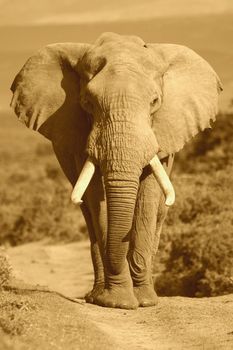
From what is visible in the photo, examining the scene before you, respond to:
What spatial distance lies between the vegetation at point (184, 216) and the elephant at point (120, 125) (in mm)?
1973

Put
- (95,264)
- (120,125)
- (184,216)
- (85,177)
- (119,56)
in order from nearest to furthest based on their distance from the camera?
(120,125), (85,177), (119,56), (95,264), (184,216)

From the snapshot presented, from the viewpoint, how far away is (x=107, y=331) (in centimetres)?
983

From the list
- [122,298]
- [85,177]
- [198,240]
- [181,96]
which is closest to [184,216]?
[198,240]

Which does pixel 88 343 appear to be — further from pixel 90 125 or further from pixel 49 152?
pixel 49 152

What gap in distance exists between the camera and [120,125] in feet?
35.4

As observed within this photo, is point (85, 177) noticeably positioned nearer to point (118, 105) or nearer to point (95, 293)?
point (118, 105)

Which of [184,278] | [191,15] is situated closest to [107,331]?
[184,278]

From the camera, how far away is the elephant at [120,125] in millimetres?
10844

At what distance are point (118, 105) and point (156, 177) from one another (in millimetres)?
755

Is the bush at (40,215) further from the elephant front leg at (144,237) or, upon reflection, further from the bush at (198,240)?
the elephant front leg at (144,237)

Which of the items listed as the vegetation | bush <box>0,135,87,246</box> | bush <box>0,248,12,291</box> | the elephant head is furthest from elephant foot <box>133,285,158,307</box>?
bush <box>0,135,87,246</box>

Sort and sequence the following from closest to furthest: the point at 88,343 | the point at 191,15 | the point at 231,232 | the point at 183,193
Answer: the point at 88,343 → the point at 231,232 → the point at 183,193 → the point at 191,15

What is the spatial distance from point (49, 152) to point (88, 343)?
1500 inches

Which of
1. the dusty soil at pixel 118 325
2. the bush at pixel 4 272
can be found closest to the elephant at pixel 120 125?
the dusty soil at pixel 118 325
